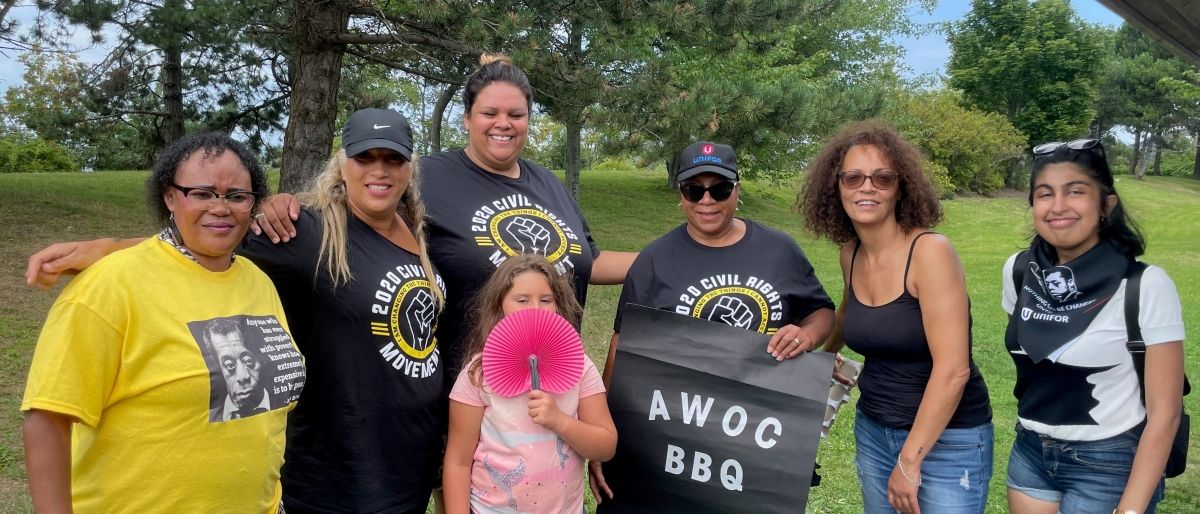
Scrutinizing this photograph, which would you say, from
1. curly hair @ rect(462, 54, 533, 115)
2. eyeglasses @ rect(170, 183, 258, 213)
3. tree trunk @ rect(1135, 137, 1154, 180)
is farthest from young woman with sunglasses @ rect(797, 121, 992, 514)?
tree trunk @ rect(1135, 137, 1154, 180)

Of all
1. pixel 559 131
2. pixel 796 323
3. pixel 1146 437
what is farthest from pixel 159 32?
pixel 559 131

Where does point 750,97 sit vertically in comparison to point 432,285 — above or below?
above

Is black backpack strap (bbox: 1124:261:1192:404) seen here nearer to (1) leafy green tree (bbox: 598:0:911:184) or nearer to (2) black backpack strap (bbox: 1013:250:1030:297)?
(2) black backpack strap (bbox: 1013:250:1030:297)

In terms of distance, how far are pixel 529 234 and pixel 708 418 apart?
3.31 ft

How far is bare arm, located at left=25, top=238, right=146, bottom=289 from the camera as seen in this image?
84.2 inches

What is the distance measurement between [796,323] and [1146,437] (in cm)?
118

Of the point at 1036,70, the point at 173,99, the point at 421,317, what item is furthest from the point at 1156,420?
the point at 1036,70

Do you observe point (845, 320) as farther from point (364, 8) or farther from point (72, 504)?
point (364, 8)

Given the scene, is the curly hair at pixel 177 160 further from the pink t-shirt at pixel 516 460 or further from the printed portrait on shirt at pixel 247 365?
the pink t-shirt at pixel 516 460

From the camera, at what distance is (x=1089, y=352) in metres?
2.57

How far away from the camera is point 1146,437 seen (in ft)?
8.28

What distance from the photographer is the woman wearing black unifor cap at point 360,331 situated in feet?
8.52

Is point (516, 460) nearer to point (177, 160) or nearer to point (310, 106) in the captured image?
point (177, 160)

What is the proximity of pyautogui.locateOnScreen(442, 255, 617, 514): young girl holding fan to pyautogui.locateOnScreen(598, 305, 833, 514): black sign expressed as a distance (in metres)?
0.38
